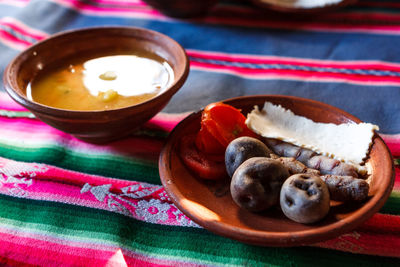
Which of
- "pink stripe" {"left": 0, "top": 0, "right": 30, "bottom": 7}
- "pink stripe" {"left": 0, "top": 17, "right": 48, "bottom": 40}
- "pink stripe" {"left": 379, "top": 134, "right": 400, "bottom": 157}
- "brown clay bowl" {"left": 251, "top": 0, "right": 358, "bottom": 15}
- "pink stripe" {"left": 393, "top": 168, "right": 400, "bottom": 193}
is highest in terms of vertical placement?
"brown clay bowl" {"left": 251, "top": 0, "right": 358, "bottom": 15}

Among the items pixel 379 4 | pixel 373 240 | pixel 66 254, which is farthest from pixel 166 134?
pixel 379 4

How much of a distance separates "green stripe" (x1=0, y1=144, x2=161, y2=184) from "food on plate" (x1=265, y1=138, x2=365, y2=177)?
0.32 metres

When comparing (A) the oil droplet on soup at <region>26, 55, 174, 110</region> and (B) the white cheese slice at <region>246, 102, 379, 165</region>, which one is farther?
(A) the oil droplet on soup at <region>26, 55, 174, 110</region>

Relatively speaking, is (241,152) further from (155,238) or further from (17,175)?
(17,175)

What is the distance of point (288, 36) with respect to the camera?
66.6 inches

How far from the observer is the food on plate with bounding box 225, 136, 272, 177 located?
35.9 inches

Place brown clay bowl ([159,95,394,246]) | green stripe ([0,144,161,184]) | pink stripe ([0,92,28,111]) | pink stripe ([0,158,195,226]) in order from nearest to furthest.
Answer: brown clay bowl ([159,95,394,246])
pink stripe ([0,158,195,226])
green stripe ([0,144,161,184])
pink stripe ([0,92,28,111])

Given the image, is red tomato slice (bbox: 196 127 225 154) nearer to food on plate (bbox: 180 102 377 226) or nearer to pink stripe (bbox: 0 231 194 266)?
food on plate (bbox: 180 102 377 226)

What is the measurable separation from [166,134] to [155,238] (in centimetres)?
39

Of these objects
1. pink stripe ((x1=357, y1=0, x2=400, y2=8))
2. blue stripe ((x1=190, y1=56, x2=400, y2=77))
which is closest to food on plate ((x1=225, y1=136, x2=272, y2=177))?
blue stripe ((x1=190, y1=56, x2=400, y2=77))

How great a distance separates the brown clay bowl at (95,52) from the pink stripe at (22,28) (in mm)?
510

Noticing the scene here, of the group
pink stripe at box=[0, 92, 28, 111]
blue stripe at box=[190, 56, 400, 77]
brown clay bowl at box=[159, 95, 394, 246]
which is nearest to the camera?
brown clay bowl at box=[159, 95, 394, 246]

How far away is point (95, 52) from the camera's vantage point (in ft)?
4.35

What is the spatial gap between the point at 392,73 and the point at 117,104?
967 millimetres
